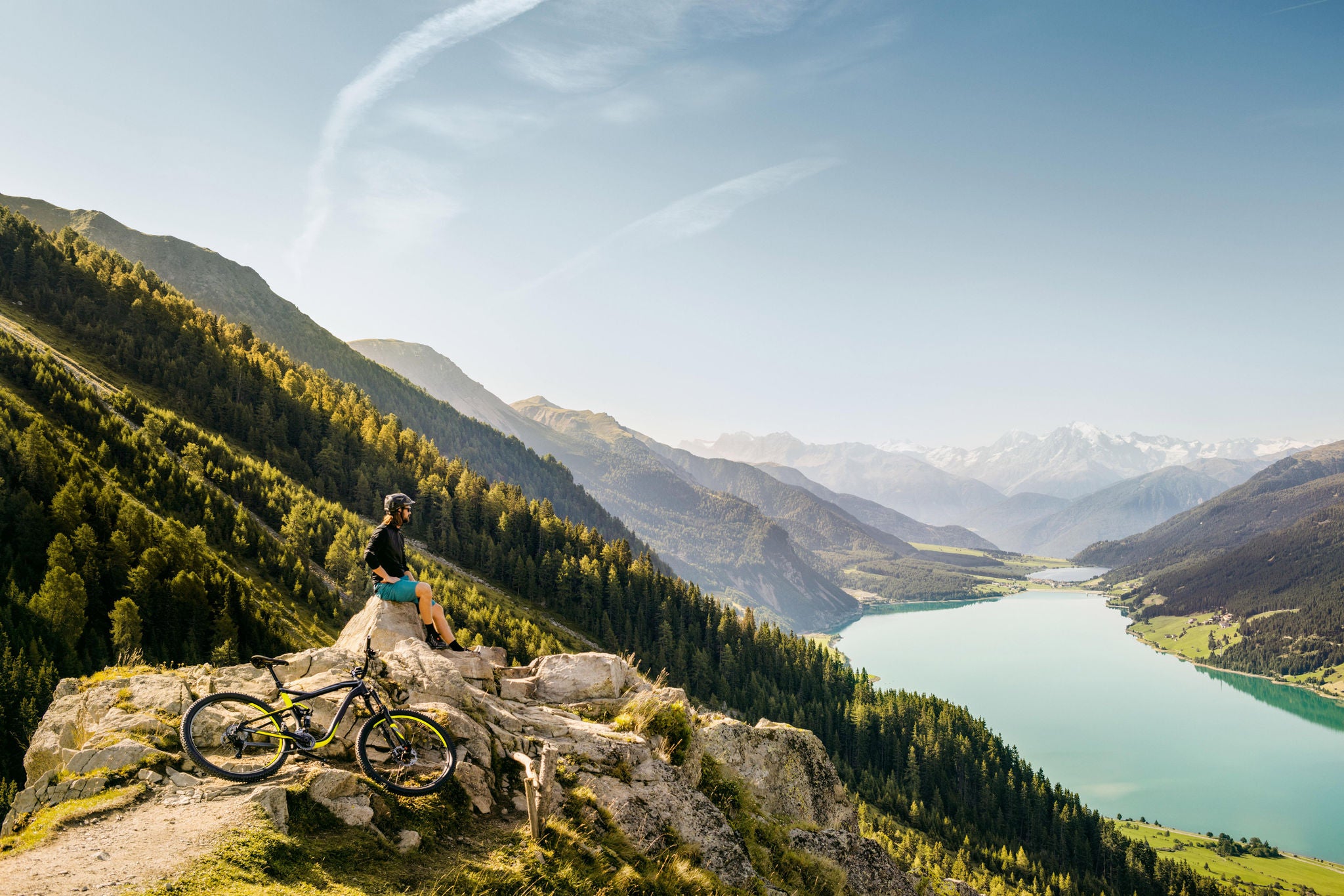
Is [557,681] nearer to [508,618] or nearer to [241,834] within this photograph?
[241,834]

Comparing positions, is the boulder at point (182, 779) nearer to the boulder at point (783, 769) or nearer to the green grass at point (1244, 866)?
the boulder at point (783, 769)

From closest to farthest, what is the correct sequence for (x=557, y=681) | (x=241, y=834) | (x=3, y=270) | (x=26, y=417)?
1. (x=241, y=834)
2. (x=557, y=681)
3. (x=26, y=417)
4. (x=3, y=270)

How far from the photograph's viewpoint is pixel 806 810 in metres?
19.9

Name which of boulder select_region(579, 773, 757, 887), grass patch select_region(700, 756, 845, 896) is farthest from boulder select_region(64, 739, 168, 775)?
→ grass patch select_region(700, 756, 845, 896)

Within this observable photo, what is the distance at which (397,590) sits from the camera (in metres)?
14.3

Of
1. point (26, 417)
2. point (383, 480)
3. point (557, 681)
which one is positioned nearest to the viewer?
point (557, 681)

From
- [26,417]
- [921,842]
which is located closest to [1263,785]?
[921,842]

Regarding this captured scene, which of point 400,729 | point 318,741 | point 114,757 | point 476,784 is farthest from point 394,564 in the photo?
point 114,757

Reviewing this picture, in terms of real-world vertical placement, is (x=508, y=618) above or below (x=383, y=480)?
below

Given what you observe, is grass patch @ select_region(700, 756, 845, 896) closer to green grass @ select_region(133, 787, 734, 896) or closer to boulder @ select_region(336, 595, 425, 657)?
green grass @ select_region(133, 787, 734, 896)

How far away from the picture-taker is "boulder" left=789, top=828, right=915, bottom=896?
54.9 ft

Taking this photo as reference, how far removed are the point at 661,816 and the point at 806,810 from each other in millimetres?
8990

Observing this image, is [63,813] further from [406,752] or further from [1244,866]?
[1244,866]

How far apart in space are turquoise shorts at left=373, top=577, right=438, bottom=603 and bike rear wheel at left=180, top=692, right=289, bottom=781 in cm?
420
